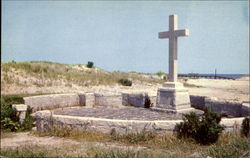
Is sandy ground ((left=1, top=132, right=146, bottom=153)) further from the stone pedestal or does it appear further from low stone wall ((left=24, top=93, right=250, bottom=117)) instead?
the stone pedestal

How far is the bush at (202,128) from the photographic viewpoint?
7580mm

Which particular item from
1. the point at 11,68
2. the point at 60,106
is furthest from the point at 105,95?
the point at 11,68

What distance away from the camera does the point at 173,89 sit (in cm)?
1192

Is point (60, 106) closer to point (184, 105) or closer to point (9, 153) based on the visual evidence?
point (184, 105)

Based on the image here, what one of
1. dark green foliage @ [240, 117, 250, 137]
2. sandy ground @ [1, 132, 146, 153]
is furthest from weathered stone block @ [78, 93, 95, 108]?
dark green foliage @ [240, 117, 250, 137]

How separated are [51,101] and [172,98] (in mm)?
5940

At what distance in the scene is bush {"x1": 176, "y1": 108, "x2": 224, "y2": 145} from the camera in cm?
758

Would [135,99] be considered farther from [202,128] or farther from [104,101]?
[202,128]

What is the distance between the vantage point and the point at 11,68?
84.7 feet

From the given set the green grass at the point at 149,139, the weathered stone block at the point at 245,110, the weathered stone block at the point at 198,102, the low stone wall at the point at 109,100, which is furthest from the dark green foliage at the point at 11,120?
the weathered stone block at the point at 245,110

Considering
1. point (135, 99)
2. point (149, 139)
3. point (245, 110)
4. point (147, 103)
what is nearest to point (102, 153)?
point (149, 139)

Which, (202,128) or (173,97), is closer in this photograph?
(202,128)

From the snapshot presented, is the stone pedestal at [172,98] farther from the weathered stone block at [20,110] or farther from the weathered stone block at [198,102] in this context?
the weathered stone block at [20,110]

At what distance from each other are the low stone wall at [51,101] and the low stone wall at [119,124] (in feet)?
14.1
